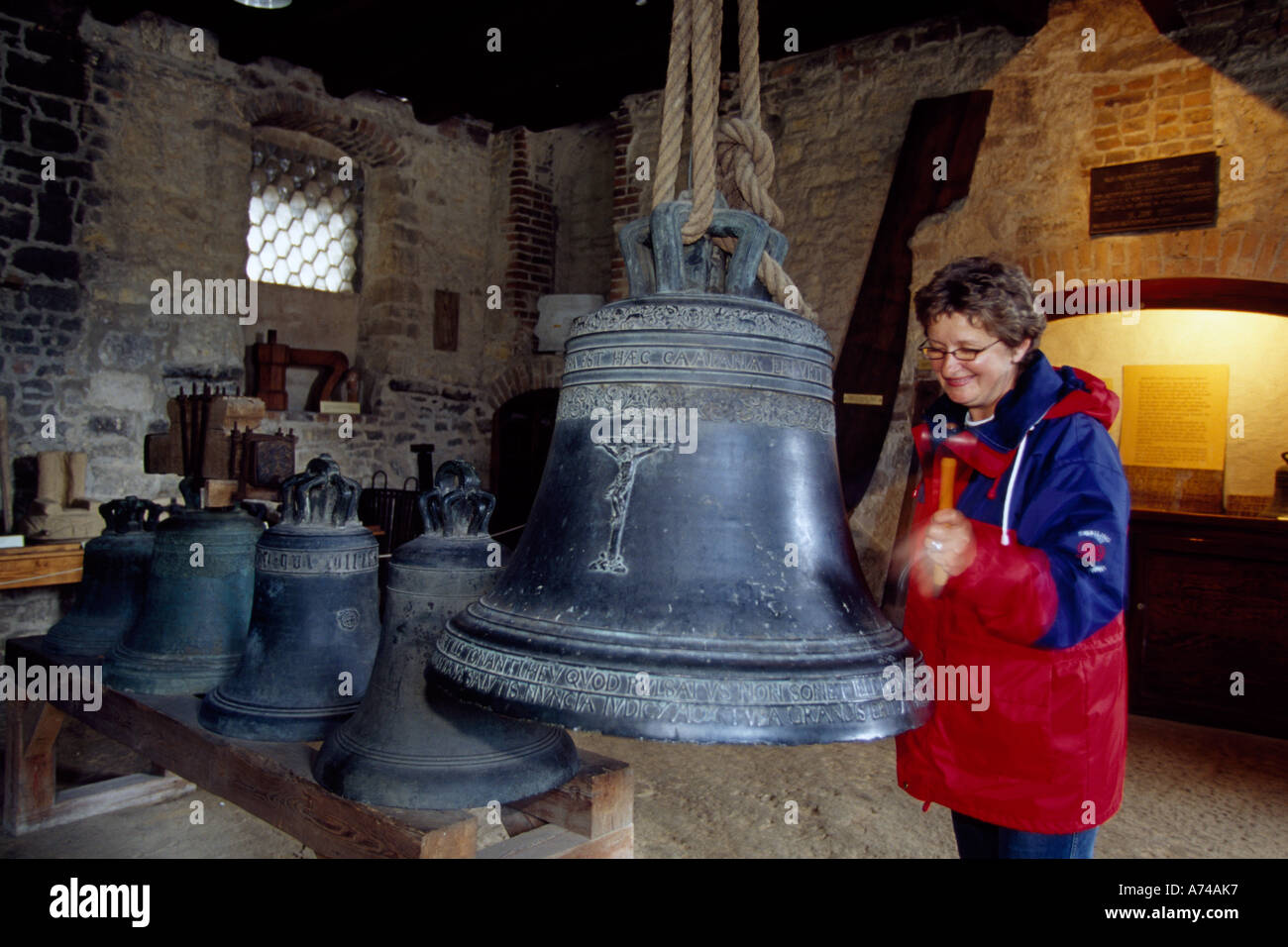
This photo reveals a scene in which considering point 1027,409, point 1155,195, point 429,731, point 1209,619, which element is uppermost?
point 1155,195

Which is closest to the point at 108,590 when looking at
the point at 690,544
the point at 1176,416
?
the point at 690,544

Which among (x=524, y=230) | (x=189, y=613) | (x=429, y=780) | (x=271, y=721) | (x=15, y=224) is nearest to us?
(x=429, y=780)

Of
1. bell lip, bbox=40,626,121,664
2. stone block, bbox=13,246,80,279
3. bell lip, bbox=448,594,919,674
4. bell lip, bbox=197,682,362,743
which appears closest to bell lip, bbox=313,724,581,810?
bell lip, bbox=197,682,362,743

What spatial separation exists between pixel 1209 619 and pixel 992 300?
420 centimetres

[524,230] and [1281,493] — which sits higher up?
[524,230]

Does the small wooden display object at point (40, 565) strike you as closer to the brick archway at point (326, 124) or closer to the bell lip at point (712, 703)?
the brick archway at point (326, 124)

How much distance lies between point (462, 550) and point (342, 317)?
22.2 ft

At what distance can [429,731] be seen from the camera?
1856mm

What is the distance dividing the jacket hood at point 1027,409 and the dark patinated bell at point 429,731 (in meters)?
0.98

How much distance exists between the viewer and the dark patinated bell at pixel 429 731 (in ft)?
5.90

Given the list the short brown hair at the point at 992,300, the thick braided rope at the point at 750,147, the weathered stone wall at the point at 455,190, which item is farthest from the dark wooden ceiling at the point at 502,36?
the thick braided rope at the point at 750,147

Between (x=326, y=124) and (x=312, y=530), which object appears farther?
(x=326, y=124)

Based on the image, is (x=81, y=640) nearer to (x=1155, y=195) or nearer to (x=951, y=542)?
(x=951, y=542)

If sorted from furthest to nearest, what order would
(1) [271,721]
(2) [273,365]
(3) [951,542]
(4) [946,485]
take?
(2) [273,365], (1) [271,721], (4) [946,485], (3) [951,542]
